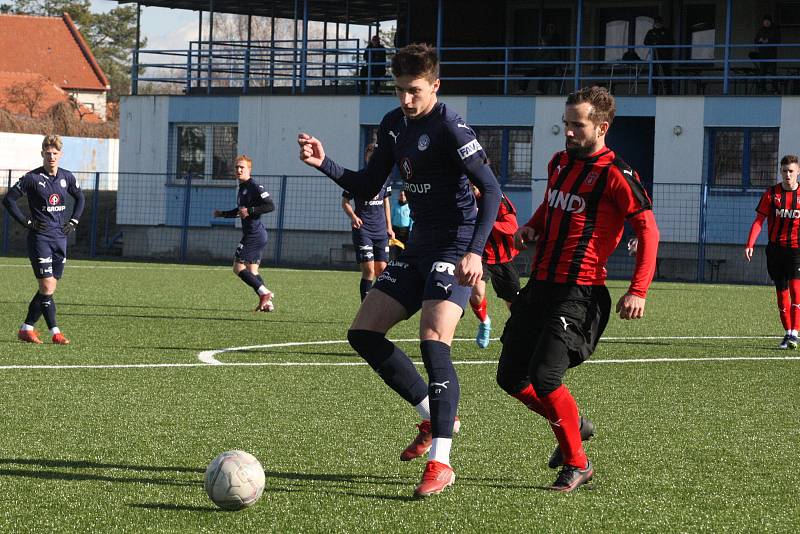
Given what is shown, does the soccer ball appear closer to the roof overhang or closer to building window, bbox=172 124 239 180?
building window, bbox=172 124 239 180

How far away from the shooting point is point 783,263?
43.0 ft

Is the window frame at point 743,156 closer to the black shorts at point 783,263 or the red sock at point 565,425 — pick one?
the black shorts at point 783,263

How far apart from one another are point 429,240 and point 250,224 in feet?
35.4

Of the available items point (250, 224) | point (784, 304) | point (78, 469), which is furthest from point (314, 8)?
point (78, 469)

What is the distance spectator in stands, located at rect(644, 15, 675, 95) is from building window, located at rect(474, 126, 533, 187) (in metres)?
3.38

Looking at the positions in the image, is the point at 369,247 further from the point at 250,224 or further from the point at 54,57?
the point at 54,57

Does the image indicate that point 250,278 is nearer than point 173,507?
No

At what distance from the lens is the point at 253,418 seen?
7.78 meters

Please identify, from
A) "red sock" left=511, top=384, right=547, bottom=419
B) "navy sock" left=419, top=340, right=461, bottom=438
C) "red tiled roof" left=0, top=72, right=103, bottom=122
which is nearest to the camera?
"navy sock" left=419, top=340, right=461, bottom=438

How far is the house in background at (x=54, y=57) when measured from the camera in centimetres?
7487

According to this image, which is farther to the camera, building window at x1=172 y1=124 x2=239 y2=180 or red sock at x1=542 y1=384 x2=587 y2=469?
building window at x1=172 y1=124 x2=239 y2=180

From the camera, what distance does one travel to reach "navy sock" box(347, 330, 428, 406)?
20.4 ft

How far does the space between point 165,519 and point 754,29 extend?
29414 mm

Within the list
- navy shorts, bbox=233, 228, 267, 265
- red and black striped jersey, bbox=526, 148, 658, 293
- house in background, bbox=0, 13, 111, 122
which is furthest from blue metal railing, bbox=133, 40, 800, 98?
house in background, bbox=0, 13, 111, 122
